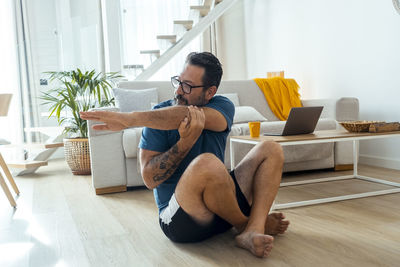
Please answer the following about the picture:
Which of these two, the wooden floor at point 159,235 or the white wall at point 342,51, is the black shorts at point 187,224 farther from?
the white wall at point 342,51

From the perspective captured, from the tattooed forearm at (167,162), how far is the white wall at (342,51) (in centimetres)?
255

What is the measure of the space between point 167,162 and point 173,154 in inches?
1.7

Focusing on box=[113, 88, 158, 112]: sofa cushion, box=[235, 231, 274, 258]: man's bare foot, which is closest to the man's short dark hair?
box=[235, 231, 274, 258]: man's bare foot

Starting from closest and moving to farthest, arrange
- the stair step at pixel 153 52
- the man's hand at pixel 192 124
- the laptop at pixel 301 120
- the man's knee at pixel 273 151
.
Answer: the man's hand at pixel 192 124 < the man's knee at pixel 273 151 < the laptop at pixel 301 120 < the stair step at pixel 153 52

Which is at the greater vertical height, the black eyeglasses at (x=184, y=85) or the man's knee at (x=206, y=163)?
the black eyeglasses at (x=184, y=85)

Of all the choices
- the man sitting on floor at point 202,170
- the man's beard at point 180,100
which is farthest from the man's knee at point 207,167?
the man's beard at point 180,100

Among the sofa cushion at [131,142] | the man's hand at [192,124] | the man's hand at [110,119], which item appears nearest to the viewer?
the man's hand at [110,119]

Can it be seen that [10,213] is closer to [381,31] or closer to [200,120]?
[200,120]

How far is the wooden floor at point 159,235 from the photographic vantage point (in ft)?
4.86

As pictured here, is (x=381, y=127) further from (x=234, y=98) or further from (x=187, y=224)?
(x=234, y=98)

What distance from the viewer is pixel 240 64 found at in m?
6.13

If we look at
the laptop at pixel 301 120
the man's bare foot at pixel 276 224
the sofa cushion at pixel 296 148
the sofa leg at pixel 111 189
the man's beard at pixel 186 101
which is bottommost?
the sofa leg at pixel 111 189

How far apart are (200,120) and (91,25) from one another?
459cm

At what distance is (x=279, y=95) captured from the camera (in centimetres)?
405
